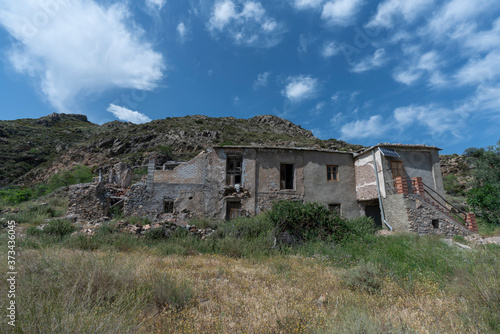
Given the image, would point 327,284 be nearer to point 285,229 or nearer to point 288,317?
point 288,317

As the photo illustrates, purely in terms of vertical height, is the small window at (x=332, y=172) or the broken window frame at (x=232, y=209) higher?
the small window at (x=332, y=172)

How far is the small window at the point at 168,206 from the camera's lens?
14367 millimetres

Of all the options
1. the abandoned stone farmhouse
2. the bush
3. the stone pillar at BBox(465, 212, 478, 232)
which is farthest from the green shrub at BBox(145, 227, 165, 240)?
the stone pillar at BBox(465, 212, 478, 232)

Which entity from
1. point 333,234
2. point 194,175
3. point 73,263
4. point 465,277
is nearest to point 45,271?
point 73,263

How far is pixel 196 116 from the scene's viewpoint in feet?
190

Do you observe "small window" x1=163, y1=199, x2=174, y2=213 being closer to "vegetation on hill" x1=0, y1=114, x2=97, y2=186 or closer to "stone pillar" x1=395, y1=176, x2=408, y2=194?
"stone pillar" x1=395, y1=176, x2=408, y2=194

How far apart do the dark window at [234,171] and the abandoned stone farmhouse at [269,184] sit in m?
0.03

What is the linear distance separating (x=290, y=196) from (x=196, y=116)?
159 feet

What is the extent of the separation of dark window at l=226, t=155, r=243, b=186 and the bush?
5.99m

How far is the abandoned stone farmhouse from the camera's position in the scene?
1349cm

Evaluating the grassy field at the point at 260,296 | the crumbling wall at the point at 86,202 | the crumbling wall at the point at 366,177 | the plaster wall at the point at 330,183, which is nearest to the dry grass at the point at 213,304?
the grassy field at the point at 260,296

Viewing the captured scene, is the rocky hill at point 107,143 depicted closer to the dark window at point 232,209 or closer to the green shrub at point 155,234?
the dark window at point 232,209

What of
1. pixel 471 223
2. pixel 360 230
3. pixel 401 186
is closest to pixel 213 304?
pixel 360 230

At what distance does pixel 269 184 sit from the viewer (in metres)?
15.1
